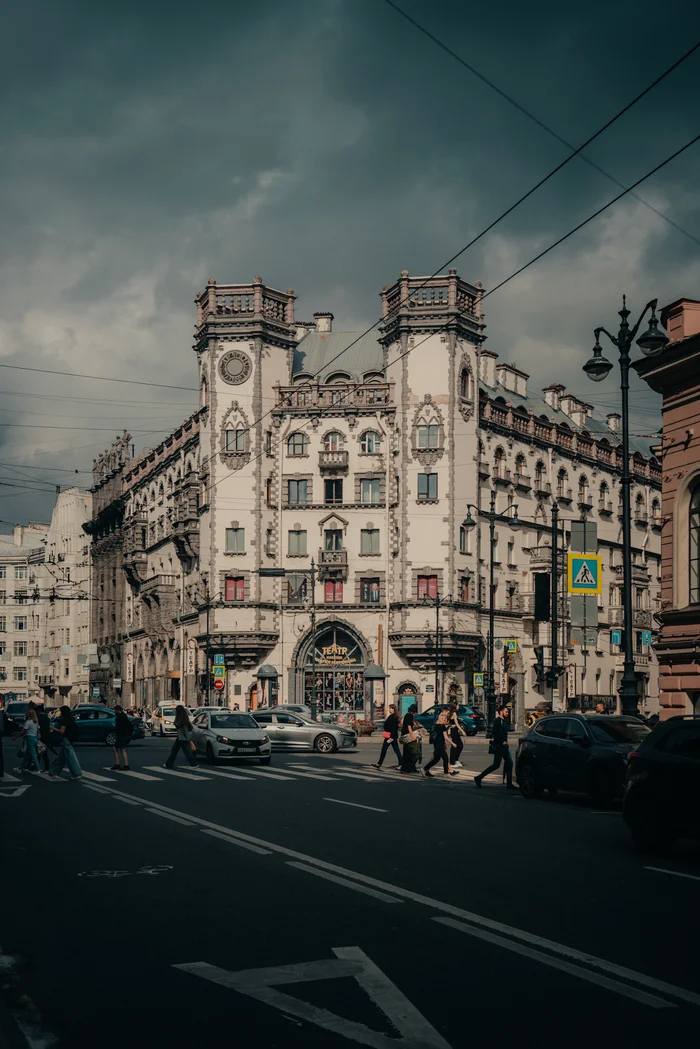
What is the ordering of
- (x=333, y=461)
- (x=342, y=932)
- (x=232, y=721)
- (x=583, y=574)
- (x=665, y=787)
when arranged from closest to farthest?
(x=342, y=932) → (x=665, y=787) → (x=583, y=574) → (x=232, y=721) → (x=333, y=461)

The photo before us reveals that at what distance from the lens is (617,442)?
288ft

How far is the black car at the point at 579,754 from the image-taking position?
20.3 m

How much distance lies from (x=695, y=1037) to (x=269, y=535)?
197ft

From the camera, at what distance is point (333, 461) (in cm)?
6562

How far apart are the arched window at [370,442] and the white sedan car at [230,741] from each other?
3439 cm

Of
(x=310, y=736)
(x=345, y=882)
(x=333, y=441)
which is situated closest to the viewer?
(x=345, y=882)

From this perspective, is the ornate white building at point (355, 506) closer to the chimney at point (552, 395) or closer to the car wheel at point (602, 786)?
the chimney at point (552, 395)

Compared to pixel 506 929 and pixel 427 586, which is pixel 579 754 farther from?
pixel 427 586

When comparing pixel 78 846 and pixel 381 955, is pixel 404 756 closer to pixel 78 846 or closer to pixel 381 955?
pixel 78 846

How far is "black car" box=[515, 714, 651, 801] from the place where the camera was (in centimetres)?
2033

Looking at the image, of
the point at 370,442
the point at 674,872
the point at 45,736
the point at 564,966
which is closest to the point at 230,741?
the point at 45,736

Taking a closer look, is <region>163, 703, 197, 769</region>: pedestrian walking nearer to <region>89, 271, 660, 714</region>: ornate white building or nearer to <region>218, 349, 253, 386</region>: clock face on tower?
<region>89, 271, 660, 714</region>: ornate white building

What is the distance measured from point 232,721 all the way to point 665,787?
2088 cm

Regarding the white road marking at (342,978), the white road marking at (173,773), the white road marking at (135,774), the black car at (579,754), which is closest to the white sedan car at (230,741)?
the white road marking at (173,773)
